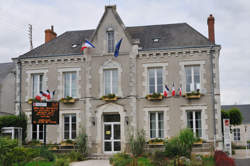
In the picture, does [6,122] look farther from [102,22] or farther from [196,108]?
[196,108]

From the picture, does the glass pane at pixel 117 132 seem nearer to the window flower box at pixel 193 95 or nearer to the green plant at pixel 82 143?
the green plant at pixel 82 143

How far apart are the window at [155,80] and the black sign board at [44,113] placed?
5764 mm

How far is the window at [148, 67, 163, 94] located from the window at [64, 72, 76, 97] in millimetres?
4646

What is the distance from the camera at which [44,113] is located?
17.2 m

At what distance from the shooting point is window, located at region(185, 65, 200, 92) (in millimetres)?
19531

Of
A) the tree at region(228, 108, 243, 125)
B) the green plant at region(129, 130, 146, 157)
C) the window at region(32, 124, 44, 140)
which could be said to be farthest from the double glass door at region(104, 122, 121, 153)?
the tree at region(228, 108, 243, 125)

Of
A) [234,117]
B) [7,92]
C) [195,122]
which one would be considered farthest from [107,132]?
[234,117]

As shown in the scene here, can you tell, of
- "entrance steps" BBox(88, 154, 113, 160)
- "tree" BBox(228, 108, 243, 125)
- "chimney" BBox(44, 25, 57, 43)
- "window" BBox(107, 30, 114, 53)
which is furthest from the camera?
"tree" BBox(228, 108, 243, 125)

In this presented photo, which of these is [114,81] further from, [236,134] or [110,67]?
[236,134]

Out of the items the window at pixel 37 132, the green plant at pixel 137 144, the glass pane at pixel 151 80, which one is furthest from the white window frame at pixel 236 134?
the window at pixel 37 132

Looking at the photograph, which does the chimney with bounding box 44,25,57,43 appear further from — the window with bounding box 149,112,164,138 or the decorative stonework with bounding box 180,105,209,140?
the decorative stonework with bounding box 180,105,209,140

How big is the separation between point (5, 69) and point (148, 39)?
1262 centimetres

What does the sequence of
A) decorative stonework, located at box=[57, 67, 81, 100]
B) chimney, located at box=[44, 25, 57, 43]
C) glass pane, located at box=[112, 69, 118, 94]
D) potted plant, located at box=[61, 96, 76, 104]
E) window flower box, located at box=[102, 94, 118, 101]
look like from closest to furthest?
window flower box, located at box=[102, 94, 118, 101] → glass pane, located at box=[112, 69, 118, 94] → potted plant, located at box=[61, 96, 76, 104] → decorative stonework, located at box=[57, 67, 81, 100] → chimney, located at box=[44, 25, 57, 43]

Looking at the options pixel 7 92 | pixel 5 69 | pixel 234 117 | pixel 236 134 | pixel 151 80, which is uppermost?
pixel 5 69
